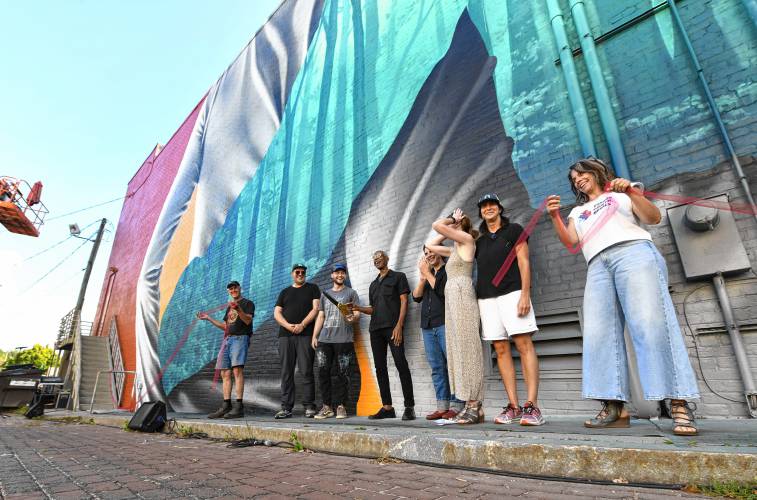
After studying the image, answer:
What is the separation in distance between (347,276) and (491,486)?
3657mm

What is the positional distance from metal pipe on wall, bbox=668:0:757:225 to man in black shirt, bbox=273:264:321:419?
3889 millimetres

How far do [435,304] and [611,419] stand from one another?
5.38ft

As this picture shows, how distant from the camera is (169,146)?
11562 mm

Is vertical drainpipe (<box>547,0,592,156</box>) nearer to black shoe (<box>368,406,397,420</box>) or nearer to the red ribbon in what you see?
the red ribbon


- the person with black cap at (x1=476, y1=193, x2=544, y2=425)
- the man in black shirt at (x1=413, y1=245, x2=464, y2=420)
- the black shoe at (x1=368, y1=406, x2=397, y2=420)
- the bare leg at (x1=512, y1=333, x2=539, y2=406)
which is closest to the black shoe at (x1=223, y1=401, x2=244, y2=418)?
the black shoe at (x1=368, y1=406, x2=397, y2=420)

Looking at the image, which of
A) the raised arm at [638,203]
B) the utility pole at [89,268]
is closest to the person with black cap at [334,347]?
the raised arm at [638,203]

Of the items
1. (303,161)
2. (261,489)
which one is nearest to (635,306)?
(261,489)

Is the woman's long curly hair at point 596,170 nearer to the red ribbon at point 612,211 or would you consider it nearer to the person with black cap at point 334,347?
the red ribbon at point 612,211

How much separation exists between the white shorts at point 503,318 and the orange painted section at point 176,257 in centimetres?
784

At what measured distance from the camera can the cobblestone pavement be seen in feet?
4.97

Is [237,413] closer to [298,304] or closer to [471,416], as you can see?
[298,304]

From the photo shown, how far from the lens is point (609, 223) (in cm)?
226

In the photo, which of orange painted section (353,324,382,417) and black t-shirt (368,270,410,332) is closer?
black t-shirt (368,270,410,332)

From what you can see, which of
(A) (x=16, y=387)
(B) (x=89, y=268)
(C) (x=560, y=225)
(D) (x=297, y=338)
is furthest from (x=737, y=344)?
(B) (x=89, y=268)
